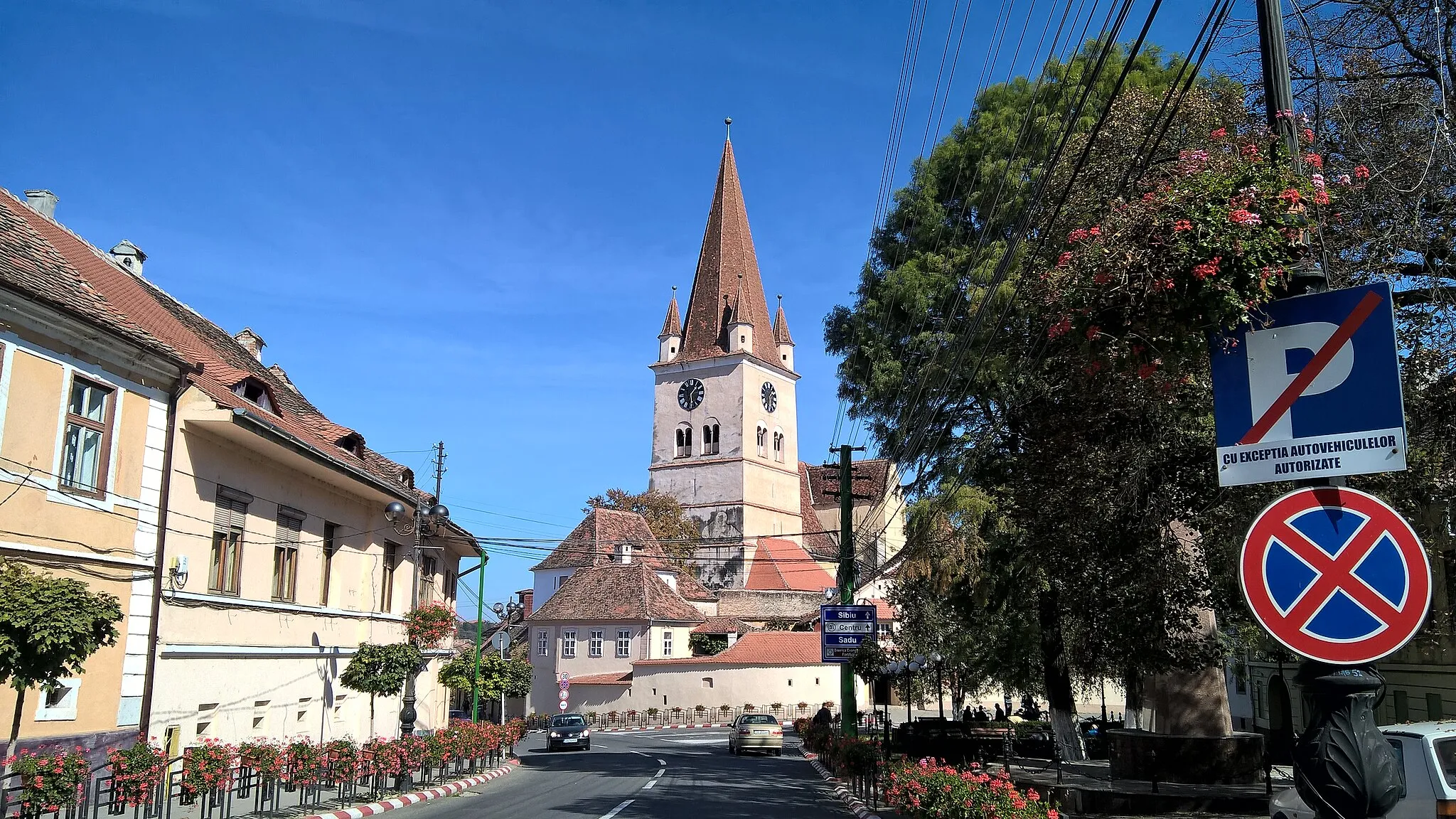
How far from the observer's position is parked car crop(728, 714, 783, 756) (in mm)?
36844

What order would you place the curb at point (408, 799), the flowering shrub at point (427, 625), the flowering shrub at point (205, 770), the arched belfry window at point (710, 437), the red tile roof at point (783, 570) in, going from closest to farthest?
the flowering shrub at point (205, 770), the curb at point (408, 799), the flowering shrub at point (427, 625), the red tile roof at point (783, 570), the arched belfry window at point (710, 437)

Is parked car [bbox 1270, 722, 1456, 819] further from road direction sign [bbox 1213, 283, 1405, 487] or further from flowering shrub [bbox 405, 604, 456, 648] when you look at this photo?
flowering shrub [bbox 405, 604, 456, 648]

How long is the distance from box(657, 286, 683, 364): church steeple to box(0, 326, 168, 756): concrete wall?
266ft

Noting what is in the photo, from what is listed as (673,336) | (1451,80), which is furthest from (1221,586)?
(673,336)

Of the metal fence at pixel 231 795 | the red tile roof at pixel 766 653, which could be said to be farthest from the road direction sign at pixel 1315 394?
the red tile roof at pixel 766 653

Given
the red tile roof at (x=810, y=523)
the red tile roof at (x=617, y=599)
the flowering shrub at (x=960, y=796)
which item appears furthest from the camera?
the red tile roof at (x=810, y=523)

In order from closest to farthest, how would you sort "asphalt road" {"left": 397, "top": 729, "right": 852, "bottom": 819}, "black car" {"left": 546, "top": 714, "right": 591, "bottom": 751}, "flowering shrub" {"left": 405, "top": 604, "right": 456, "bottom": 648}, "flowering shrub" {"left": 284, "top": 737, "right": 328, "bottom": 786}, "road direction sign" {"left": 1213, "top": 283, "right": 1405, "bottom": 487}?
1. "road direction sign" {"left": 1213, "top": 283, "right": 1405, "bottom": 487}
2. "flowering shrub" {"left": 284, "top": 737, "right": 328, "bottom": 786}
3. "asphalt road" {"left": 397, "top": 729, "right": 852, "bottom": 819}
4. "flowering shrub" {"left": 405, "top": 604, "right": 456, "bottom": 648}
5. "black car" {"left": 546, "top": 714, "right": 591, "bottom": 751}

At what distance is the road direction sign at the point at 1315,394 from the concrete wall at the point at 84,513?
13.6 meters

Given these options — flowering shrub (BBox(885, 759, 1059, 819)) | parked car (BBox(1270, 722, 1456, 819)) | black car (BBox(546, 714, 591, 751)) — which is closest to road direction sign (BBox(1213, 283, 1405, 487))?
parked car (BBox(1270, 722, 1456, 819))

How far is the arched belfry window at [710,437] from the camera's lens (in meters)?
93.9

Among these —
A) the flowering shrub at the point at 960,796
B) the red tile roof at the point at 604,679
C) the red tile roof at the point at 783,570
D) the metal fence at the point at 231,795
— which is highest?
the red tile roof at the point at 783,570

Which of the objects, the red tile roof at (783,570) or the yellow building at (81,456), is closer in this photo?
the yellow building at (81,456)

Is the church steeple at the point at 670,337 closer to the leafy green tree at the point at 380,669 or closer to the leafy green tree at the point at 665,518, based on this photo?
the leafy green tree at the point at 665,518

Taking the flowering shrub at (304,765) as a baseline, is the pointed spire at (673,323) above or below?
above
